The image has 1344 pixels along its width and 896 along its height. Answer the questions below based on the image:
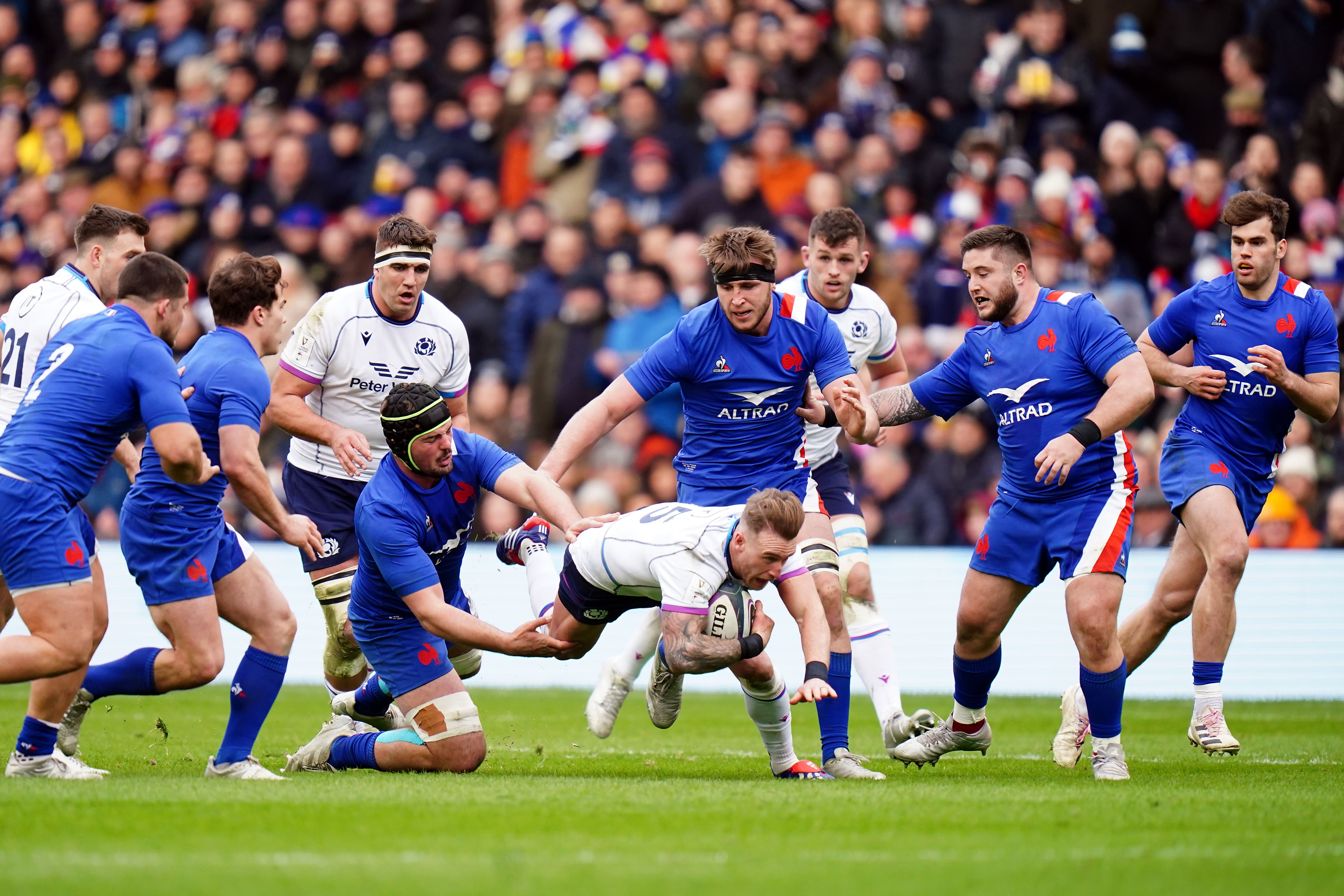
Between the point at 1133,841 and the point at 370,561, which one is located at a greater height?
the point at 370,561

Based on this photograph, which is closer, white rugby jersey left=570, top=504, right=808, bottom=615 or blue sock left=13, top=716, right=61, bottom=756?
white rugby jersey left=570, top=504, right=808, bottom=615

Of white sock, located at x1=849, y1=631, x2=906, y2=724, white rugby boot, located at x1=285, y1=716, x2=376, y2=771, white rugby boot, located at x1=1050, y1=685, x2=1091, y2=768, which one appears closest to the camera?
white rugby boot, located at x1=285, y1=716, x2=376, y2=771

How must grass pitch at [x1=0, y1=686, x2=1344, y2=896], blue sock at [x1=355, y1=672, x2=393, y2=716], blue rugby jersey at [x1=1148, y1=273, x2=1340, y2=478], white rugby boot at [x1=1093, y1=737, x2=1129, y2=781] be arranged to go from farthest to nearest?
blue rugby jersey at [x1=1148, y1=273, x2=1340, y2=478] < blue sock at [x1=355, y1=672, x2=393, y2=716] < white rugby boot at [x1=1093, y1=737, x2=1129, y2=781] < grass pitch at [x1=0, y1=686, x2=1344, y2=896]

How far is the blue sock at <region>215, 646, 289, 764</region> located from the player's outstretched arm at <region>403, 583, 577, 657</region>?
869 mm

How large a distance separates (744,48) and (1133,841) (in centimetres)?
1302

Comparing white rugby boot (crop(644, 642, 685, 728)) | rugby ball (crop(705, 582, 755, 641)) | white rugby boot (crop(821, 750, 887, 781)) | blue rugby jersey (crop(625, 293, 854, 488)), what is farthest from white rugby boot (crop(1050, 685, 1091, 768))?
rugby ball (crop(705, 582, 755, 641))

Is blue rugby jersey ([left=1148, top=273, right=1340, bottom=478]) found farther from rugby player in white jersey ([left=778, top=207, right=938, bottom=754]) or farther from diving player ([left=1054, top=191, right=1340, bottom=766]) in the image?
rugby player in white jersey ([left=778, top=207, right=938, bottom=754])

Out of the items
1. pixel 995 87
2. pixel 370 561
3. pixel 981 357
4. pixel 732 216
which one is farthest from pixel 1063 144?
pixel 370 561

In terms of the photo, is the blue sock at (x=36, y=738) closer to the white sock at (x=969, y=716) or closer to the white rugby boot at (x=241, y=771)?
the white rugby boot at (x=241, y=771)

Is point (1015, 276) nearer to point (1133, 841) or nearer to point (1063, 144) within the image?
point (1133, 841)

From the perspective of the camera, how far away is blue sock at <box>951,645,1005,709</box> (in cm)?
856

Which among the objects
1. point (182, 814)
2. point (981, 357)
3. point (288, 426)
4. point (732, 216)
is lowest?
point (182, 814)

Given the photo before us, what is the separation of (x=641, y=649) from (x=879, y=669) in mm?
1489

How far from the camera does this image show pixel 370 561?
7812 mm
